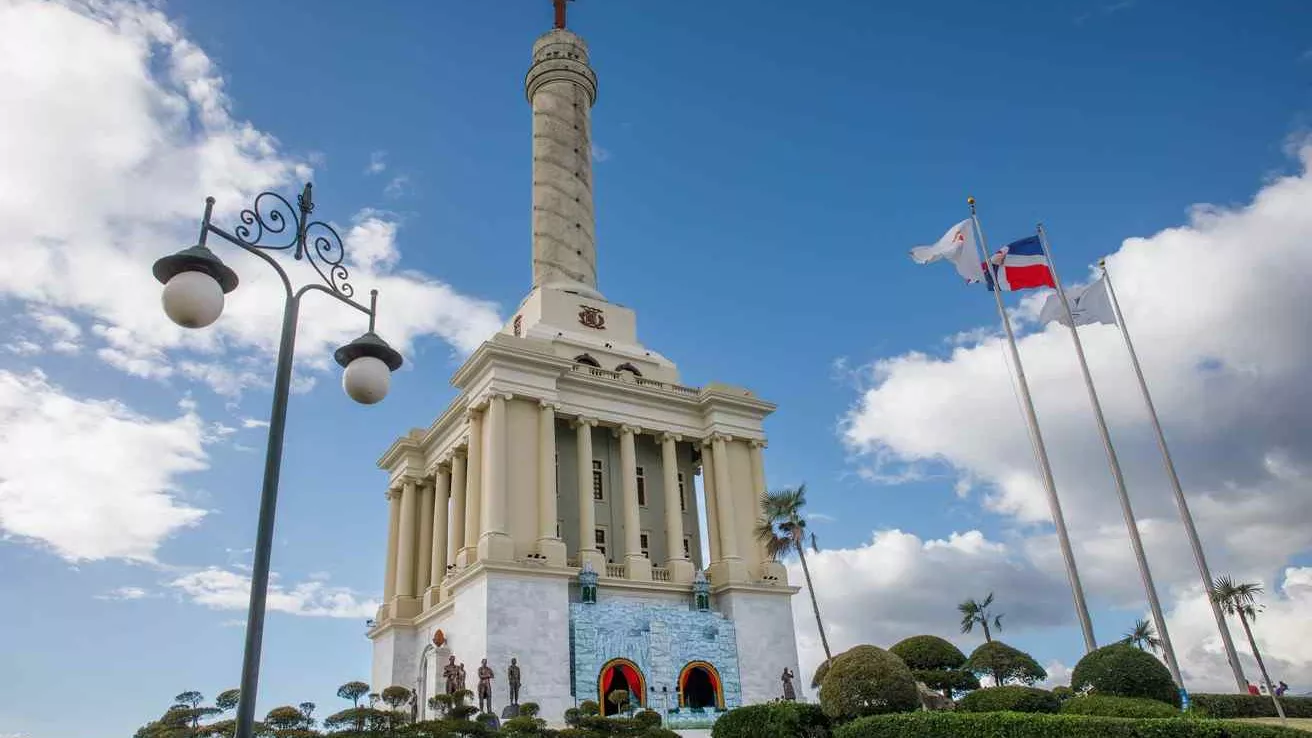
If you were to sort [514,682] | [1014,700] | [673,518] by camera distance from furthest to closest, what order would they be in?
[673,518], [514,682], [1014,700]

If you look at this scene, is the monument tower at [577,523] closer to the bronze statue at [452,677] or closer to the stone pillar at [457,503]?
the stone pillar at [457,503]

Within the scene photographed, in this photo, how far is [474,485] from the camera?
41.3 m

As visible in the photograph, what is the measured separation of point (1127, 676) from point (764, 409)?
25.1 m

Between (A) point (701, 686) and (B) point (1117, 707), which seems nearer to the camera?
(B) point (1117, 707)

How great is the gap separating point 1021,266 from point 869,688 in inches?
681

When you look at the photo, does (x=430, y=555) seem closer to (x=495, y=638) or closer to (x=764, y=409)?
(x=495, y=638)

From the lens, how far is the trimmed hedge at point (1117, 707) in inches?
877

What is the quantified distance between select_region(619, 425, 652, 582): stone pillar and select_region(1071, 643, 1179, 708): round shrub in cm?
1991

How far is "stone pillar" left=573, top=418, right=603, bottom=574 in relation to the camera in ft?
135

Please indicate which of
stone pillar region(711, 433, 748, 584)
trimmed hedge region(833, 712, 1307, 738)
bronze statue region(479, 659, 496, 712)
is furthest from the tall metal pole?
stone pillar region(711, 433, 748, 584)

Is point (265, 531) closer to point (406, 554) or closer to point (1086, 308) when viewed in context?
point (1086, 308)

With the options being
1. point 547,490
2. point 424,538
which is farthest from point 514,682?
point 424,538

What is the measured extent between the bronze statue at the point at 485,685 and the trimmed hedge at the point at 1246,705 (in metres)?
25.0

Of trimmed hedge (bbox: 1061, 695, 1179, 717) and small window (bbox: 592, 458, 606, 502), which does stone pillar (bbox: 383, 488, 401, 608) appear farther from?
trimmed hedge (bbox: 1061, 695, 1179, 717)
